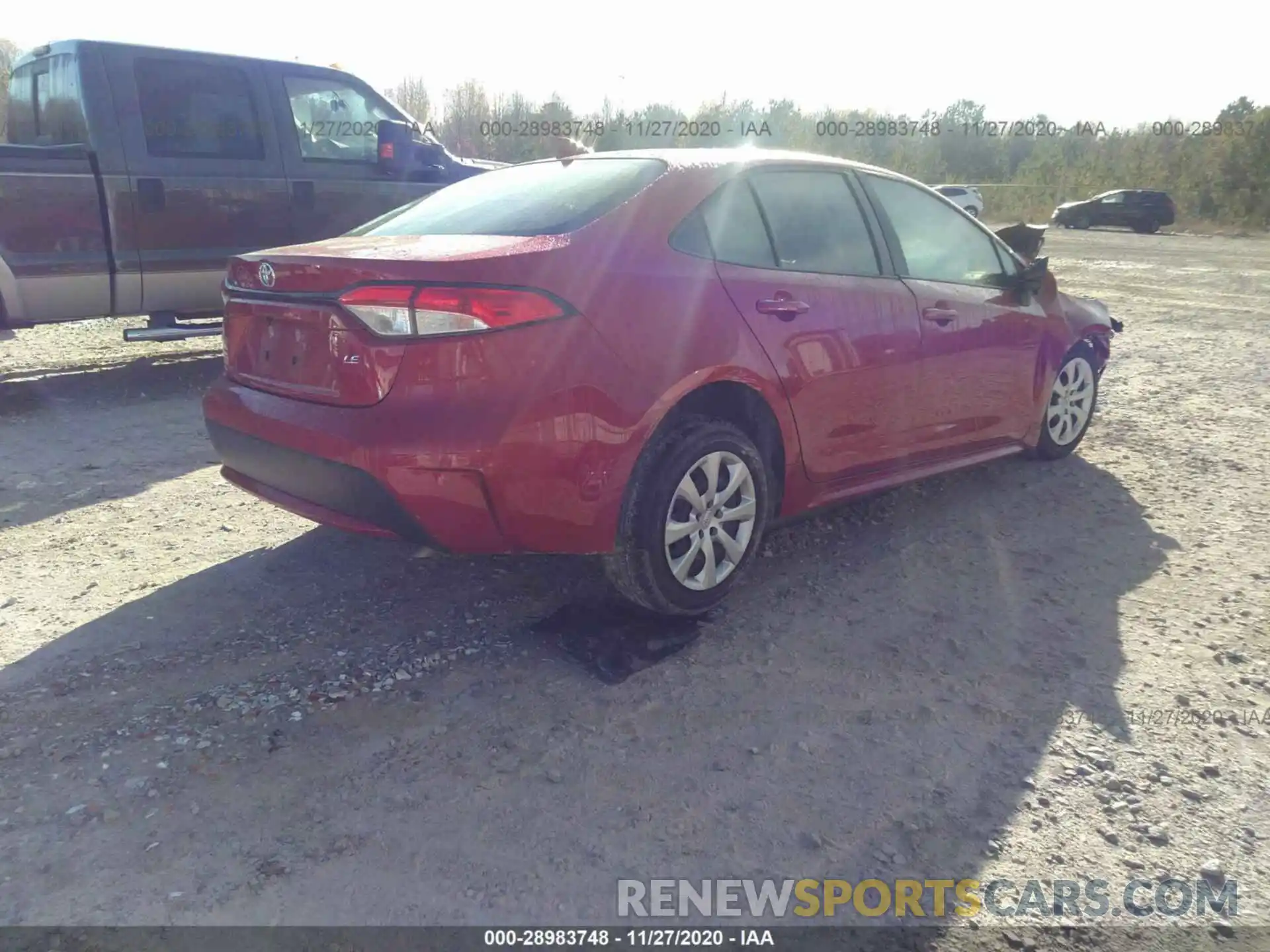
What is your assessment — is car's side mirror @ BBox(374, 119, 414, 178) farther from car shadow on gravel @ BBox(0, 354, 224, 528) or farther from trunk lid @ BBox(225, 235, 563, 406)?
trunk lid @ BBox(225, 235, 563, 406)

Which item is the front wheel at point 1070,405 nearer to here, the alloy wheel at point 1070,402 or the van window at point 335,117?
the alloy wheel at point 1070,402

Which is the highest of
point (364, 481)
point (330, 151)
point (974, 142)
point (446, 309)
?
point (974, 142)

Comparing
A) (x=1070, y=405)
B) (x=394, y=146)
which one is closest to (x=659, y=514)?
(x=1070, y=405)

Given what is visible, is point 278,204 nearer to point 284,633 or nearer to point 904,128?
point 284,633

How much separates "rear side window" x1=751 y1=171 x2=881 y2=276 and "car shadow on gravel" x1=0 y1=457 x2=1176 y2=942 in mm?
1193

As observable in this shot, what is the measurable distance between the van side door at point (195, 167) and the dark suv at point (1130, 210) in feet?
97.3

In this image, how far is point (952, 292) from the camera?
4.35 meters

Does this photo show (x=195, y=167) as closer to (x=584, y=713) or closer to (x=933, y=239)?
(x=933, y=239)

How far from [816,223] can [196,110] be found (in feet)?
16.1

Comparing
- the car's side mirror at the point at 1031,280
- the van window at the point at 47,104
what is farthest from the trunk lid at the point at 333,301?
the van window at the point at 47,104

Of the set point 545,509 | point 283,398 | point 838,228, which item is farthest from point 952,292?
point 283,398

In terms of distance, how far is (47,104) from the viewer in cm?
663

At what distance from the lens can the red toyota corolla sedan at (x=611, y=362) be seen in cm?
286

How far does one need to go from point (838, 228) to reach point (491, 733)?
A: 95.2 inches
